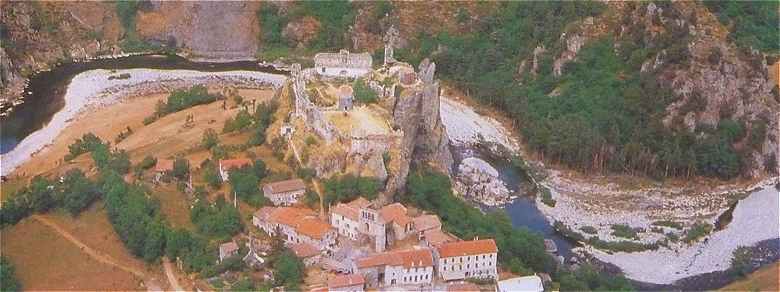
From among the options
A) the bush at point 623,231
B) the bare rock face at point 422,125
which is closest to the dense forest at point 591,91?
the bush at point 623,231

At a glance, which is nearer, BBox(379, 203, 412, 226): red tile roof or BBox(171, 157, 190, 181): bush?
BBox(379, 203, 412, 226): red tile roof

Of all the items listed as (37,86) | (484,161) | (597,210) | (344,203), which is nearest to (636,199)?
(597,210)

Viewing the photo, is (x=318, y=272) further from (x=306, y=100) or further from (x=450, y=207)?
(x=306, y=100)

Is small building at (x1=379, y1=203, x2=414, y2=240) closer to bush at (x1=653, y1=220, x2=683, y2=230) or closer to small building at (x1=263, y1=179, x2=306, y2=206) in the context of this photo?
small building at (x1=263, y1=179, x2=306, y2=206)

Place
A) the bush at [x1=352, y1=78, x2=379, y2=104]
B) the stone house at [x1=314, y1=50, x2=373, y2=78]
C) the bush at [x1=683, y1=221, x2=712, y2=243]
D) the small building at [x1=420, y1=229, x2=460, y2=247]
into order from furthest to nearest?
the stone house at [x1=314, y1=50, x2=373, y2=78] → the bush at [x1=683, y1=221, x2=712, y2=243] → the bush at [x1=352, y1=78, x2=379, y2=104] → the small building at [x1=420, y1=229, x2=460, y2=247]

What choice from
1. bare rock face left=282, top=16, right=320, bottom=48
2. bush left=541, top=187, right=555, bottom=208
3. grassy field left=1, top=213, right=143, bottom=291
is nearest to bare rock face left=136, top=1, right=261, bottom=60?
bare rock face left=282, top=16, right=320, bottom=48

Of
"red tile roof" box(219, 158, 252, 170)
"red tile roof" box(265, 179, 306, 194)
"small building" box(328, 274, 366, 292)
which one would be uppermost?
"red tile roof" box(219, 158, 252, 170)

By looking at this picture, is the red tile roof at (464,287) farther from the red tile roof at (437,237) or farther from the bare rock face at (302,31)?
the bare rock face at (302,31)

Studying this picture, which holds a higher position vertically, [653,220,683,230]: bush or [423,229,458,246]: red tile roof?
[423,229,458,246]: red tile roof
